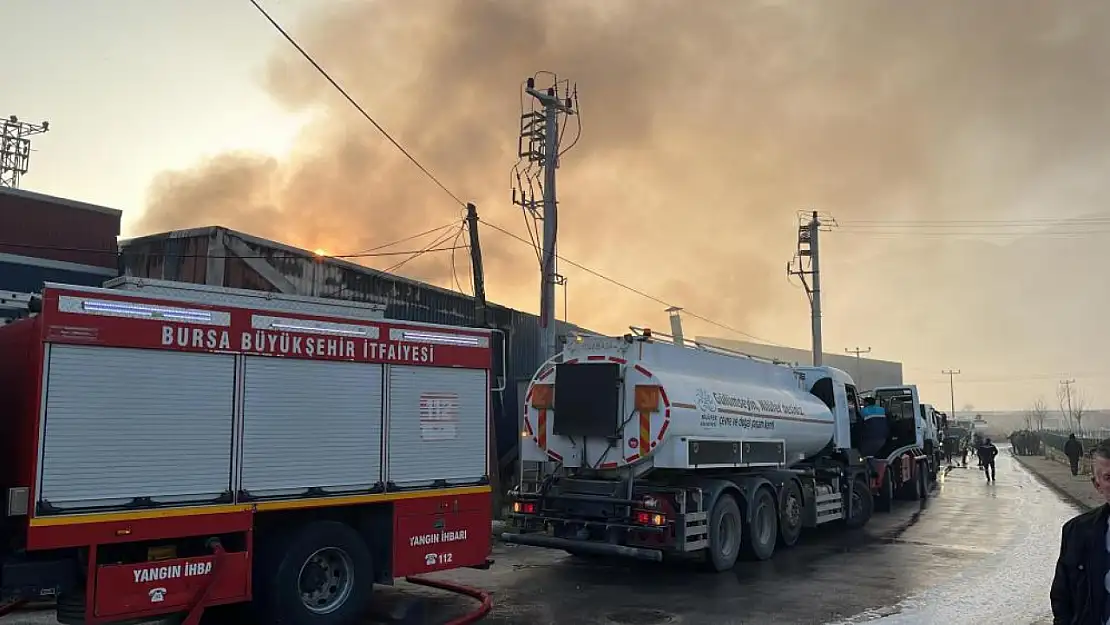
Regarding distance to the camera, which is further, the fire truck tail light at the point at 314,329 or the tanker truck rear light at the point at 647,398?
the tanker truck rear light at the point at 647,398

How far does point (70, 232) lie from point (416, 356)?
15.3 metres

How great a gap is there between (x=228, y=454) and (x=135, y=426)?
823 mm

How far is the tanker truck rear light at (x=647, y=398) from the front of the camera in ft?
36.1

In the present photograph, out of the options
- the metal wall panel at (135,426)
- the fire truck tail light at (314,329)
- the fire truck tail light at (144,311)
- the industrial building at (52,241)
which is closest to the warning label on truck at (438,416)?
the fire truck tail light at (314,329)

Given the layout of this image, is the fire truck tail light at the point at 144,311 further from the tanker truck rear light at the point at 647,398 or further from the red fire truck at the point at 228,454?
the tanker truck rear light at the point at 647,398

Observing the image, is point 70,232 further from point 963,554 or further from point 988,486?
point 988,486

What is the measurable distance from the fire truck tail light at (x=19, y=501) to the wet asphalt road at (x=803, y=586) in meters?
2.86

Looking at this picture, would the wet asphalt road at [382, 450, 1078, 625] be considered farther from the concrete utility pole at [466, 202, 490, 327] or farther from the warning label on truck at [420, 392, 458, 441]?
the concrete utility pole at [466, 202, 490, 327]

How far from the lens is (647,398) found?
11070mm

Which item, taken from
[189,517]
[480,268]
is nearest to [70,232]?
[480,268]

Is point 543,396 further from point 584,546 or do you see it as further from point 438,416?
point 438,416

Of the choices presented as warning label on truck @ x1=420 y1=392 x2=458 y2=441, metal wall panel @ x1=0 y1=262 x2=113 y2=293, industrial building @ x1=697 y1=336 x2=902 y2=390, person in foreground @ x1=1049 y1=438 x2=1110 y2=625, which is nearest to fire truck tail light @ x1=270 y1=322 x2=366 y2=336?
warning label on truck @ x1=420 y1=392 x2=458 y2=441

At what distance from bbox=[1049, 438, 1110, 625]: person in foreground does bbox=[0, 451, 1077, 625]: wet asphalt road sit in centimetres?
501

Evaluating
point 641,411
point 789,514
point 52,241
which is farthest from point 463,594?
point 52,241
